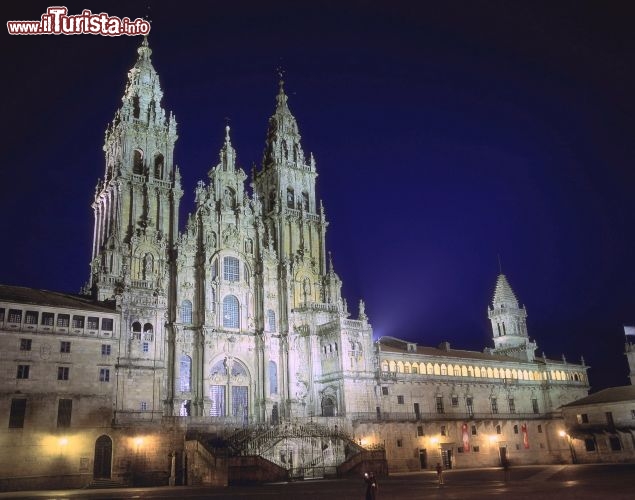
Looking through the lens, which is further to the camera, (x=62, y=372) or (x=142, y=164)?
(x=142, y=164)

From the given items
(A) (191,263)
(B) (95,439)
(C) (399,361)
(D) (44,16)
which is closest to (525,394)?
(C) (399,361)

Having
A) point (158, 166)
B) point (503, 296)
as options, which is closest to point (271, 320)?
point (158, 166)

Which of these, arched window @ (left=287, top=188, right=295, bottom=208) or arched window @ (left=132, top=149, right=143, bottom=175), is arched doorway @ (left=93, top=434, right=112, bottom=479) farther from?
arched window @ (left=287, top=188, right=295, bottom=208)

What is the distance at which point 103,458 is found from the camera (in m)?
52.8

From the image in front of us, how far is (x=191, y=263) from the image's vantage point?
69875 mm

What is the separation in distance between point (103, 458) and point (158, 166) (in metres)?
35.3

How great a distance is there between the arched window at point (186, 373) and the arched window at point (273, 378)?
32.0 ft

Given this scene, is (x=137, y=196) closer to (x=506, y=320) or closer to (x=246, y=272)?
(x=246, y=272)

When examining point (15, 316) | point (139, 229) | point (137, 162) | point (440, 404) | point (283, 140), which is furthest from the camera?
point (283, 140)

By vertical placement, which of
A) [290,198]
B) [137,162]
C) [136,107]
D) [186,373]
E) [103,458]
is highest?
[136,107]

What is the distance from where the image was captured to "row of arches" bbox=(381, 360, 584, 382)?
73.1 m

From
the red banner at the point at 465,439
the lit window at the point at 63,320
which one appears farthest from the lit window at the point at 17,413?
the red banner at the point at 465,439

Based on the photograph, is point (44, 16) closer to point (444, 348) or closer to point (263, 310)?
point (263, 310)

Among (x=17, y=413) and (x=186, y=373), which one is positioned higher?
(x=186, y=373)
